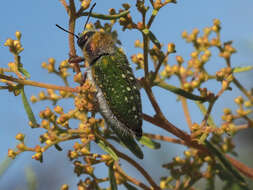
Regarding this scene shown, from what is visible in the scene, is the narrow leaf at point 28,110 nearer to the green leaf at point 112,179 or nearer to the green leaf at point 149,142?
the green leaf at point 112,179

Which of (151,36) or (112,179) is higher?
(151,36)

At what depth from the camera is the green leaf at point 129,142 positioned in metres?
2.59

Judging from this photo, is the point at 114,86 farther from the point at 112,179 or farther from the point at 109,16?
the point at 112,179

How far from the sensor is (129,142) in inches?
104

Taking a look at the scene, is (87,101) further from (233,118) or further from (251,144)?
(251,144)

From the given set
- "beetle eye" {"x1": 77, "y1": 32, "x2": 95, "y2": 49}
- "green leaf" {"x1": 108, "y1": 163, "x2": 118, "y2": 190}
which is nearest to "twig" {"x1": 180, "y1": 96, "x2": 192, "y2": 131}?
"green leaf" {"x1": 108, "y1": 163, "x2": 118, "y2": 190}

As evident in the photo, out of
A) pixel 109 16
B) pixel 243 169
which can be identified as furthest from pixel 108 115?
pixel 243 169

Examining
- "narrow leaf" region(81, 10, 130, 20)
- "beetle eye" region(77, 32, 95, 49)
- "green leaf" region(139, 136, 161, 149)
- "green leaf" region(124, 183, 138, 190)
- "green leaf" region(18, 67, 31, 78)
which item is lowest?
"green leaf" region(124, 183, 138, 190)

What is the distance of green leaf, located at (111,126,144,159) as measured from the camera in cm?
259

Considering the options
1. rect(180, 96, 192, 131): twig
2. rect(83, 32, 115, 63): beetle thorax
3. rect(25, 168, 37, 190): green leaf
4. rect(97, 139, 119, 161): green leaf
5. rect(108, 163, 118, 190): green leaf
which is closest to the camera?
rect(97, 139, 119, 161): green leaf

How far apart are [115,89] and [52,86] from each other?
15.9 inches

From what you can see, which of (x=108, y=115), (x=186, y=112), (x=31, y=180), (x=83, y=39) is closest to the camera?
(x=108, y=115)

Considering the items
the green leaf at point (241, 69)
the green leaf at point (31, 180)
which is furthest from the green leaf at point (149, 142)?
the green leaf at point (31, 180)

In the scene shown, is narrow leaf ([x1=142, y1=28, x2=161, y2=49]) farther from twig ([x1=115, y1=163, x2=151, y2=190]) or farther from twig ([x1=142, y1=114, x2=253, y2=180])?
twig ([x1=115, y1=163, x2=151, y2=190])
